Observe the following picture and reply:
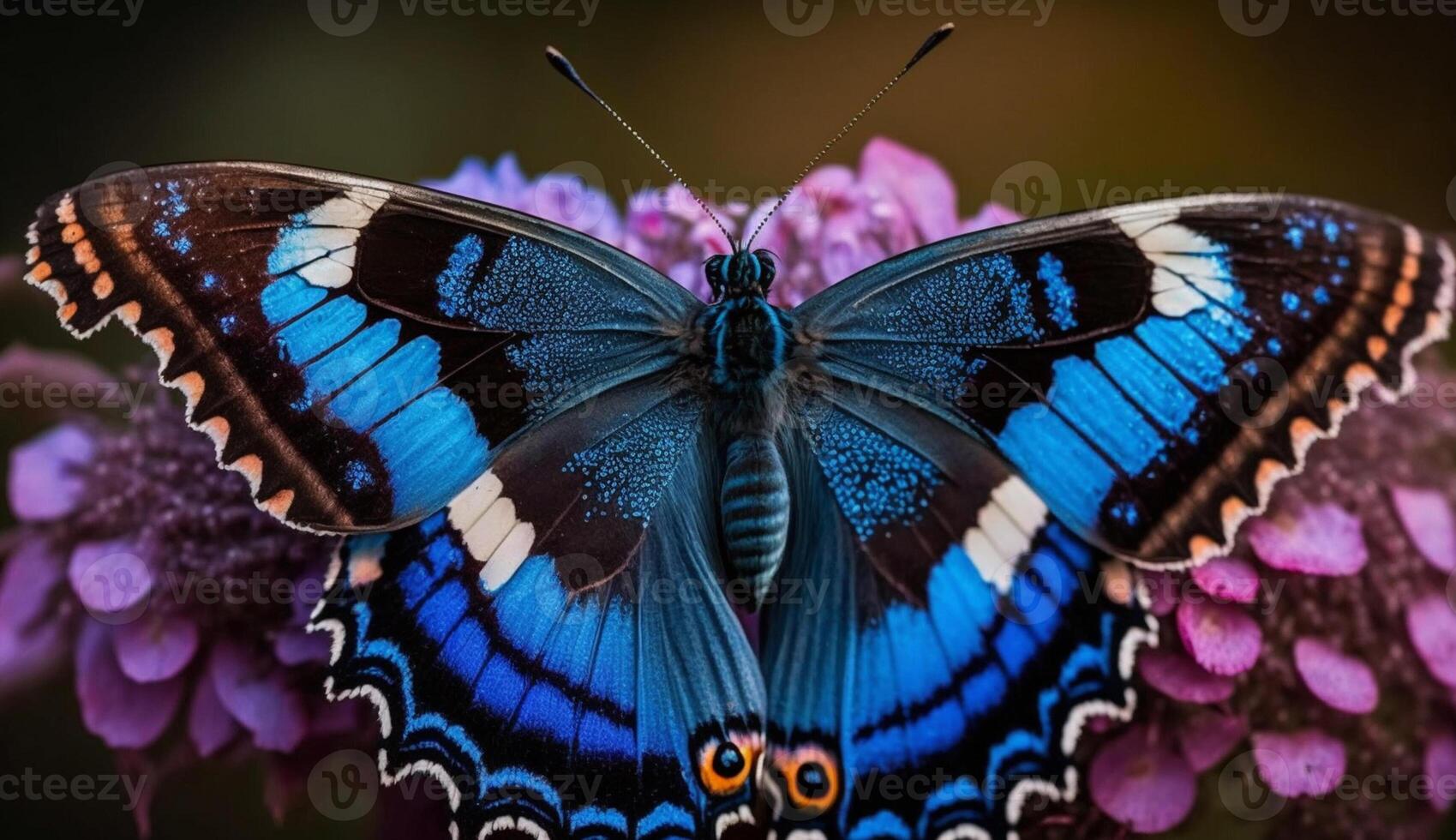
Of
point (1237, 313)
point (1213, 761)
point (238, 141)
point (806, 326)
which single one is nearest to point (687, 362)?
point (806, 326)

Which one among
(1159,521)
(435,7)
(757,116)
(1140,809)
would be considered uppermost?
(435,7)

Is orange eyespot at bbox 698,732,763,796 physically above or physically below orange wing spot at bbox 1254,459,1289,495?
below

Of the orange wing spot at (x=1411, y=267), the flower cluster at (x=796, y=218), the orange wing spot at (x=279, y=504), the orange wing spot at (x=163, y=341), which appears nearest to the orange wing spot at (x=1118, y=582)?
the orange wing spot at (x=1411, y=267)

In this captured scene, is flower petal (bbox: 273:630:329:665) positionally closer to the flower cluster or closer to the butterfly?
the butterfly

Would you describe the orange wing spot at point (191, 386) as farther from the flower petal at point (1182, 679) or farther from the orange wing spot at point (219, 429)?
the flower petal at point (1182, 679)

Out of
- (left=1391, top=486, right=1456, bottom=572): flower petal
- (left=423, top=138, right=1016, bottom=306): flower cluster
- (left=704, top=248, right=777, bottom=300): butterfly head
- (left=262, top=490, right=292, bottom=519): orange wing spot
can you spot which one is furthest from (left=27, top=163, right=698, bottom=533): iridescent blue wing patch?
(left=1391, top=486, right=1456, bottom=572): flower petal

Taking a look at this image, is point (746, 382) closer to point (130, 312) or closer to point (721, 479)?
point (721, 479)

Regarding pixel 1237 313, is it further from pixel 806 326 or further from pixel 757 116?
pixel 757 116
